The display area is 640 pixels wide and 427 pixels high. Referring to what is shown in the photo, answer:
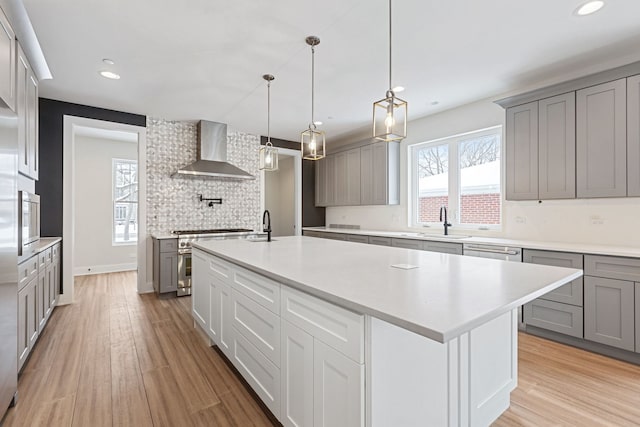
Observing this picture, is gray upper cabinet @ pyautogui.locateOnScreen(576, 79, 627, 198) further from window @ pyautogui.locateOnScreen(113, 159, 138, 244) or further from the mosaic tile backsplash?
window @ pyautogui.locateOnScreen(113, 159, 138, 244)

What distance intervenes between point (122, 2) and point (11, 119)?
41.1 inches

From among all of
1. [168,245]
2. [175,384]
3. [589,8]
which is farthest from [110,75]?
[589,8]

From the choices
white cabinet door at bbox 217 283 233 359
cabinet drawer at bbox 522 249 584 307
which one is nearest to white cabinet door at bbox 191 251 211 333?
white cabinet door at bbox 217 283 233 359

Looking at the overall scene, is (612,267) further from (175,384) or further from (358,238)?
(175,384)

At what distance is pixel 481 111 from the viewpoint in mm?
3926

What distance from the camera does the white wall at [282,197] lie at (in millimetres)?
7013

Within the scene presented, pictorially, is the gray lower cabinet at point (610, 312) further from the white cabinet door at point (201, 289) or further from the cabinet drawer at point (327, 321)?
the white cabinet door at point (201, 289)

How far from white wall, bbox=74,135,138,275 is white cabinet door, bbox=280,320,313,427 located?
6.06 metres

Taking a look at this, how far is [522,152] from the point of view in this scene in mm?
3275

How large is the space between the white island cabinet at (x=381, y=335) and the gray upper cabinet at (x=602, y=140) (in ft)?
6.03

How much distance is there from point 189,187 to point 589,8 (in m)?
5.04

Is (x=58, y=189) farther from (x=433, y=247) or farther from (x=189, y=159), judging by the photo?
(x=433, y=247)

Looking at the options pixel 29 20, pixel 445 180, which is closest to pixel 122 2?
pixel 29 20

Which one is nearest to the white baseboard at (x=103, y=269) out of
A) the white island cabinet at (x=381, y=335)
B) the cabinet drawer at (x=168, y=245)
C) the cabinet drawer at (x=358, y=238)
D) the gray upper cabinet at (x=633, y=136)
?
the cabinet drawer at (x=168, y=245)
